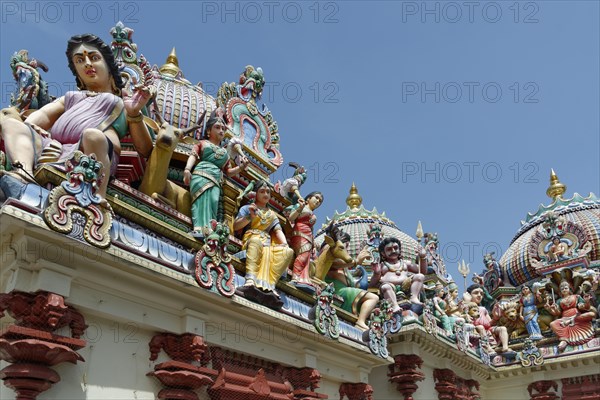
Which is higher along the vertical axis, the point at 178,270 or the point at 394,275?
the point at 394,275

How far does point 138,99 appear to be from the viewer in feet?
27.2

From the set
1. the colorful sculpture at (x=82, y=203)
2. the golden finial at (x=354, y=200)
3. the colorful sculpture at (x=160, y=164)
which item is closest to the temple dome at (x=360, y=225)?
the golden finial at (x=354, y=200)

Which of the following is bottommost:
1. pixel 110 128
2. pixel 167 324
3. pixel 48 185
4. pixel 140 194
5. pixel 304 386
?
pixel 304 386

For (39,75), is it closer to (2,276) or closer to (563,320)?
(2,276)

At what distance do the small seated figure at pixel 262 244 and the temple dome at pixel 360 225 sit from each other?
13244mm

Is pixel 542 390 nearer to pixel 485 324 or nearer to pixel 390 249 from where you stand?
pixel 485 324

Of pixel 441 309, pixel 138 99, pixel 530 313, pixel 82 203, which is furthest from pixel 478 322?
pixel 82 203

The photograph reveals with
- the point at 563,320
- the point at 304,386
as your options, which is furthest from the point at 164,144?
the point at 563,320

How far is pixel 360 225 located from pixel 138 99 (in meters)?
17.1

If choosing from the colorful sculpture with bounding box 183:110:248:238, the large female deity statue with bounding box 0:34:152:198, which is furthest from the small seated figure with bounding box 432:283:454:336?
the large female deity statue with bounding box 0:34:152:198

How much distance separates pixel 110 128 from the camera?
764cm

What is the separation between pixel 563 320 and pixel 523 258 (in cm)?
608

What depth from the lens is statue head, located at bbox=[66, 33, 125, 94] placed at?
7992 millimetres

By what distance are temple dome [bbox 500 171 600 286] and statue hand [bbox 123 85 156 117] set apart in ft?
58.7
